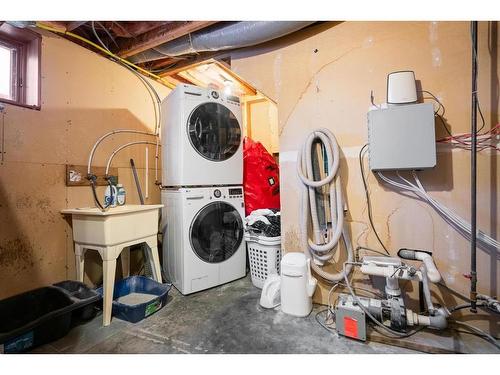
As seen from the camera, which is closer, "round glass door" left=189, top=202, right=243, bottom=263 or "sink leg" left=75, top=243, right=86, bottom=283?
"sink leg" left=75, top=243, right=86, bottom=283

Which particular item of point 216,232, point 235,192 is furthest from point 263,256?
point 235,192

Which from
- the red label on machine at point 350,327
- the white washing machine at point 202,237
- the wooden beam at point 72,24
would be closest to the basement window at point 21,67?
the wooden beam at point 72,24

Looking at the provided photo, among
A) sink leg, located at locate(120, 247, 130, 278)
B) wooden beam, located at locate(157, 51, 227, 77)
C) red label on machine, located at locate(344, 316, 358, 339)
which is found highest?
wooden beam, located at locate(157, 51, 227, 77)

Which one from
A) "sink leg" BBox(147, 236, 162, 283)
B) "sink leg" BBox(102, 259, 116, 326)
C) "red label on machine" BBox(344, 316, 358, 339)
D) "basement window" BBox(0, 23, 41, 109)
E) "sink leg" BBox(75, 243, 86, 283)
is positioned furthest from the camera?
"sink leg" BBox(147, 236, 162, 283)

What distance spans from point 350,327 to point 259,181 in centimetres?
145

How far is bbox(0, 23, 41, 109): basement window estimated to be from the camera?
1651 millimetres

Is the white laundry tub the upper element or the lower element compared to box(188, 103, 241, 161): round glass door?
lower

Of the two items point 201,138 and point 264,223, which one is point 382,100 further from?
point 201,138

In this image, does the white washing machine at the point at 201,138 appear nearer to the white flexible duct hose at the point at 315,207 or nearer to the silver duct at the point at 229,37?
the silver duct at the point at 229,37

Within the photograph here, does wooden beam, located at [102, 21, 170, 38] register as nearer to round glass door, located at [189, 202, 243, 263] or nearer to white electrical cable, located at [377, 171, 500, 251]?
round glass door, located at [189, 202, 243, 263]

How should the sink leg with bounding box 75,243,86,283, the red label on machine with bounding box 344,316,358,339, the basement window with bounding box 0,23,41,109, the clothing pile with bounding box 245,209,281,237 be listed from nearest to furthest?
the red label on machine with bounding box 344,316,358,339
the basement window with bounding box 0,23,41,109
the sink leg with bounding box 75,243,86,283
the clothing pile with bounding box 245,209,281,237

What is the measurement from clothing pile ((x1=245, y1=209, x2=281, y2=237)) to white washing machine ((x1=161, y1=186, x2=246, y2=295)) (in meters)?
0.13

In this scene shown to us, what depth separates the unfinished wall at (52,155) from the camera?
1.57 metres

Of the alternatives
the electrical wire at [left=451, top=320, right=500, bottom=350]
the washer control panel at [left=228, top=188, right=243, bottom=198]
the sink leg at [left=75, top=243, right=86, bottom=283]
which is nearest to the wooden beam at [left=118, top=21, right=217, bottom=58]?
the washer control panel at [left=228, top=188, right=243, bottom=198]
